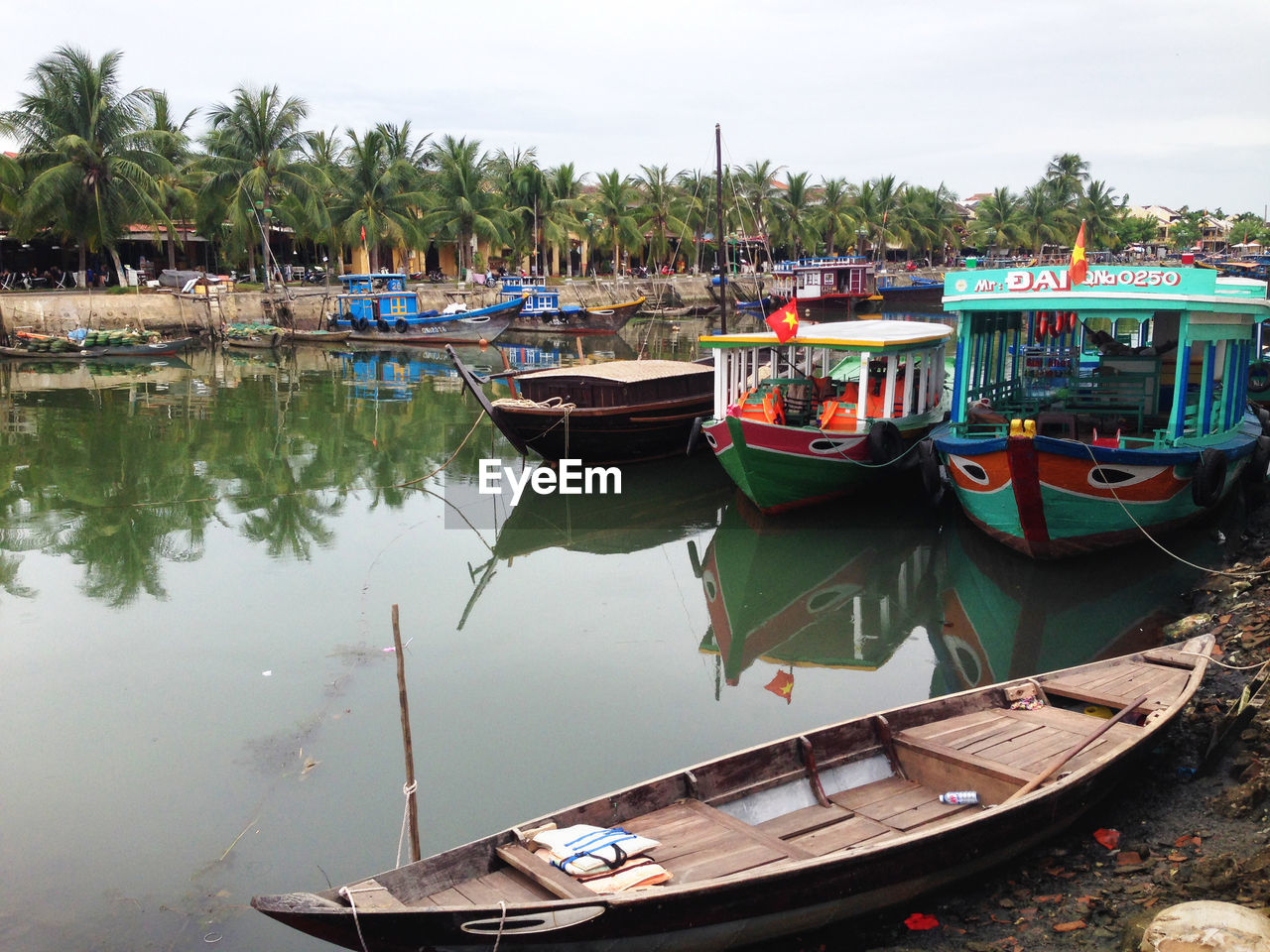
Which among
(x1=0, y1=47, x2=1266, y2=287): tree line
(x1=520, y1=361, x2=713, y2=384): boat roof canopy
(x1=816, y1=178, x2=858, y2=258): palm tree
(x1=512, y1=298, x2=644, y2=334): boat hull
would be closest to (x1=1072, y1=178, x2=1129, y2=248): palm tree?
(x1=0, y1=47, x2=1266, y2=287): tree line

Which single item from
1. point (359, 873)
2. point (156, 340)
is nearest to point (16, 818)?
point (359, 873)

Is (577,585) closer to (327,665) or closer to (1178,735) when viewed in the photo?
(327,665)

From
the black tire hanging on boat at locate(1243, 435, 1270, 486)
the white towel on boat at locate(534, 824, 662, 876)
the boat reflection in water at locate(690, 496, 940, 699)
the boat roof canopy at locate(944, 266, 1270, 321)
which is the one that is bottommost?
the boat reflection in water at locate(690, 496, 940, 699)

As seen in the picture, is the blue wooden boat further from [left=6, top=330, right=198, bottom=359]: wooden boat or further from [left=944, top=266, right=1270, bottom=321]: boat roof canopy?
[left=944, top=266, right=1270, bottom=321]: boat roof canopy

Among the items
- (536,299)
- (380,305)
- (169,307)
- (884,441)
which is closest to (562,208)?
(536,299)

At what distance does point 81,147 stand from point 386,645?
99.1ft

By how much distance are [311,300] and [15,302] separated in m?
9.98

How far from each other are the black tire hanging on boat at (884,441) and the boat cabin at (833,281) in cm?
3004

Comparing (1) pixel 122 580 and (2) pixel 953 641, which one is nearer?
(2) pixel 953 641

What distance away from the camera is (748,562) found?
1172cm

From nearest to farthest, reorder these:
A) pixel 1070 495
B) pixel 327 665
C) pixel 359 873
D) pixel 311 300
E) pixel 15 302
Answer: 1. pixel 359 873
2. pixel 327 665
3. pixel 1070 495
4. pixel 15 302
5. pixel 311 300

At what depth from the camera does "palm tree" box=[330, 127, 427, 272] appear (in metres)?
40.0

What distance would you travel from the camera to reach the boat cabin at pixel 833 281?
4328 centimetres

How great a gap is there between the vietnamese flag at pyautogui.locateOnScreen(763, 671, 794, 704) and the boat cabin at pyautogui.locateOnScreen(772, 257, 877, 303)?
114ft
